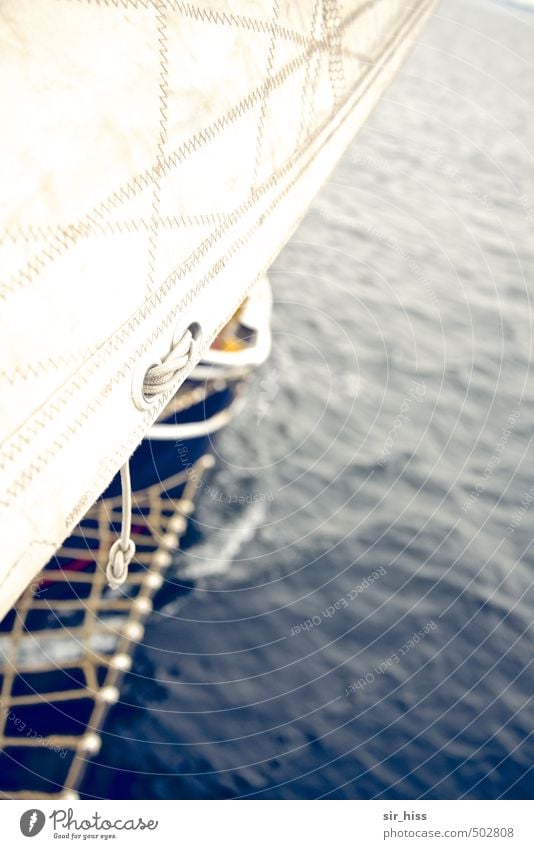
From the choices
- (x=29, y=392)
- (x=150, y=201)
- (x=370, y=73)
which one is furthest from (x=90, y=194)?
(x=370, y=73)

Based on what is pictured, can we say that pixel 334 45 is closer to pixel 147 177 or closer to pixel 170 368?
pixel 147 177

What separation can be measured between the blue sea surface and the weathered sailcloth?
6.20 m

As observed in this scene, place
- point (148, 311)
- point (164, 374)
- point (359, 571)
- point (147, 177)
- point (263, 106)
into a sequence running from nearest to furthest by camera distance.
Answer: point (147, 177) < point (148, 311) < point (164, 374) < point (263, 106) < point (359, 571)

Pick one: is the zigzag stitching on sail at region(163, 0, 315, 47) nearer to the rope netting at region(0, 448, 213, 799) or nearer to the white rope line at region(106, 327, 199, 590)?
the white rope line at region(106, 327, 199, 590)

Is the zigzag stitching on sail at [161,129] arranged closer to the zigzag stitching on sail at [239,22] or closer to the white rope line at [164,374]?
the zigzag stitching on sail at [239,22]

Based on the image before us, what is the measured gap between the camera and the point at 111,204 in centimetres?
312

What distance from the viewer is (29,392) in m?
2.79

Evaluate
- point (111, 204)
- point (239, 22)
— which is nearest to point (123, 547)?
point (111, 204)

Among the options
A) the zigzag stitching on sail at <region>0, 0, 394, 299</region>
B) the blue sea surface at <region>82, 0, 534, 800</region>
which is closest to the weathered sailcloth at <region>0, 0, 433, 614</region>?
the zigzag stitching on sail at <region>0, 0, 394, 299</region>

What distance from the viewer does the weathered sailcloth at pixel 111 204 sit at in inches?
106

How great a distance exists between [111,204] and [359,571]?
9051mm

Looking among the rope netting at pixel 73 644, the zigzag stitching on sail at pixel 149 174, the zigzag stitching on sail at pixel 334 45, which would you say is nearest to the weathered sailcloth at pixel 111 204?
the zigzag stitching on sail at pixel 149 174
